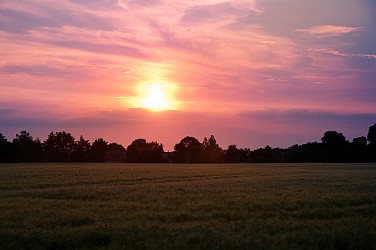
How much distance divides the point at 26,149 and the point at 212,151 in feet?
201

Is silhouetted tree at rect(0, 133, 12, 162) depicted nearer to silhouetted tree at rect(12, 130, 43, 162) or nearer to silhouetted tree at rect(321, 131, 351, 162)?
silhouetted tree at rect(12, 130, 43, 162)

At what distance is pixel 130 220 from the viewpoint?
17.9 meters

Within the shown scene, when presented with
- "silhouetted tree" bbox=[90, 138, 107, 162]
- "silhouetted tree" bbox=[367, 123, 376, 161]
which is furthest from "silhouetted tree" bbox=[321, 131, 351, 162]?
"silhouetted tree" bbox=[90, 138, 107, 162]

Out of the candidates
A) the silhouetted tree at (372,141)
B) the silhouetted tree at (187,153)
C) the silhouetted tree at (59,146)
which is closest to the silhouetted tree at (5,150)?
the silhouetted tree at (59,146)

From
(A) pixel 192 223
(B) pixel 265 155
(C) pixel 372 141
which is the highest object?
(C) pixel 372 141

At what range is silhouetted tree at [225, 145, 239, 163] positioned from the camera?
163000 mm

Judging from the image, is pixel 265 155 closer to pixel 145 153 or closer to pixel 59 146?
pixel 145 153

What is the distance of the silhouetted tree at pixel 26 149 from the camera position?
142375mm

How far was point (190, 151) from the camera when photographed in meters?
162

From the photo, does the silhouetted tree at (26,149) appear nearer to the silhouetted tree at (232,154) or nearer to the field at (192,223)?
the silhouetted tree at (232,154)

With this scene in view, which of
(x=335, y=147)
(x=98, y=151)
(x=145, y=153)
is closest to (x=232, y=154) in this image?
(x=145, y=153)

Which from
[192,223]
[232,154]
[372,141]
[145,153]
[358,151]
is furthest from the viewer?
[372,141]

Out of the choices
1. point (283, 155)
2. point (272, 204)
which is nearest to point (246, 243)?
point (272, 204)

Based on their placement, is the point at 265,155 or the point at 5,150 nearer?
the point at 5,150
